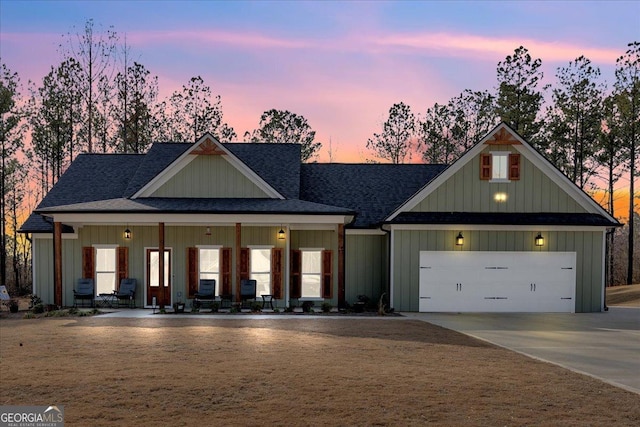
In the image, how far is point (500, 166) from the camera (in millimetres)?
18844

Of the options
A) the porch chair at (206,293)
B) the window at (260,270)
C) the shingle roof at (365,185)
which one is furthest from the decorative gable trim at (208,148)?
the porch chair at (206,293)

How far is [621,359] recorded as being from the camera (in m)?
10.3

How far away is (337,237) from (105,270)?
28.9 feet

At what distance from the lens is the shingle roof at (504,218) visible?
18078 mm

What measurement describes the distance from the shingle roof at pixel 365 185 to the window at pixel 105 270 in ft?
25.5

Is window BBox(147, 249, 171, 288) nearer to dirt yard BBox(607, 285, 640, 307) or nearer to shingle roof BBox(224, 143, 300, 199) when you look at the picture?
shingle roof BBox(224, 143, 300, 199)

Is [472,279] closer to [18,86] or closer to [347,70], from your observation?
[347,70]

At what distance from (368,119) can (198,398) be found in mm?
39537

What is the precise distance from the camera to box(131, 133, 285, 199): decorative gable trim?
1939 centimetres

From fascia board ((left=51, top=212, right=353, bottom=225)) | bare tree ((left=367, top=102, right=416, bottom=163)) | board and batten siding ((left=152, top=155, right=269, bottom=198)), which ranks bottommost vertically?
fascia board ((left=51, top=212, right=353, bottom=225))

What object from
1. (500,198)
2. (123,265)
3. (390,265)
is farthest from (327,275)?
(123,265)

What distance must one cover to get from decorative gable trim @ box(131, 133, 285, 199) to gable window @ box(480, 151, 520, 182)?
7424 millimetres

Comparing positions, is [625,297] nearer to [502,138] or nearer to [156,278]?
[502,138]

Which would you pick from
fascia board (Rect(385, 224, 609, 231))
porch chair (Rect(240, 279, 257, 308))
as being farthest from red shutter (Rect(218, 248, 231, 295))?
fascia board (Rect(385, 224, 609, 231))
